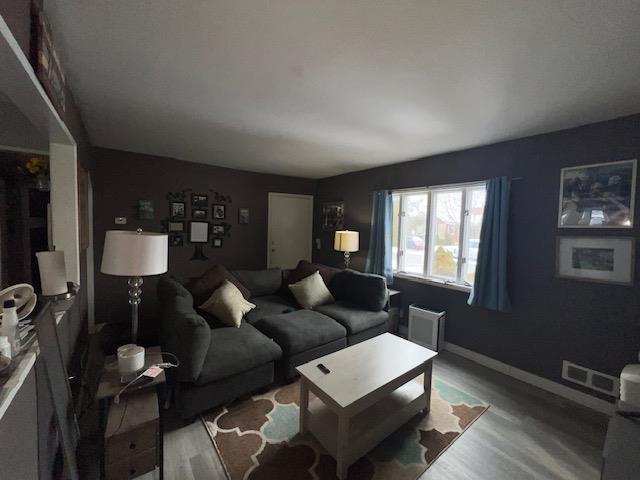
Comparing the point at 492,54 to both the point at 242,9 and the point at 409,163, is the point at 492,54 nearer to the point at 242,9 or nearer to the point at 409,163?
the point at 242,9

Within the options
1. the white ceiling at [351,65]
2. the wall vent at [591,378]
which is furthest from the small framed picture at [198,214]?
the wall vent at [591,378]

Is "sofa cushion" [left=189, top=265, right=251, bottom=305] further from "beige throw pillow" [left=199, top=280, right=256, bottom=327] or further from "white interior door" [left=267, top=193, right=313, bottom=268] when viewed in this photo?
"white interior door" [left=267, top=193, right=313, bottom=268]

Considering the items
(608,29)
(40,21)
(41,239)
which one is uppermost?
(608,29)

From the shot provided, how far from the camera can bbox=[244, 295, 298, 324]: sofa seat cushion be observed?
2.90 meters

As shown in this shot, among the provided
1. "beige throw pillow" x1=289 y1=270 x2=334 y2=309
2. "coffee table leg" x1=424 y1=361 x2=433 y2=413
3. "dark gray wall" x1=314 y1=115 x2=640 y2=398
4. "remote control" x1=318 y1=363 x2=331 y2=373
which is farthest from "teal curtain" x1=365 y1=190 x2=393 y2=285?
"remote control" x1=318 y1=363 x2=331 y2=373

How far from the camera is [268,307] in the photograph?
311 centimetres

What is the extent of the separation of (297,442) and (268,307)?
5.06 ft

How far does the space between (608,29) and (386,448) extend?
250cm

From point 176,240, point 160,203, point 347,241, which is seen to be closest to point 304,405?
point 347,241

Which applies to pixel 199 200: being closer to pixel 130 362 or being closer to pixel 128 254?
pixel 128 254

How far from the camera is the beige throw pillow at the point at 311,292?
10.6 feet

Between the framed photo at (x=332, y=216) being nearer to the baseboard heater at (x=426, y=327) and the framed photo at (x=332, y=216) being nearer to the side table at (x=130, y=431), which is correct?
the baseboard heater at (x=426, y=327)

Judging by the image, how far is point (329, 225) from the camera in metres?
4.88

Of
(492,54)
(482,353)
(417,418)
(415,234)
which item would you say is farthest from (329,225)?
(492,54)
